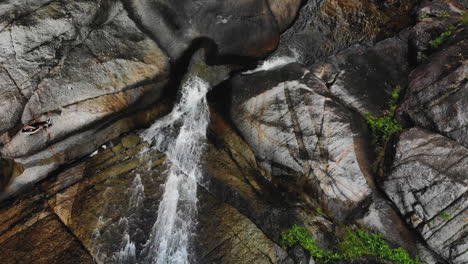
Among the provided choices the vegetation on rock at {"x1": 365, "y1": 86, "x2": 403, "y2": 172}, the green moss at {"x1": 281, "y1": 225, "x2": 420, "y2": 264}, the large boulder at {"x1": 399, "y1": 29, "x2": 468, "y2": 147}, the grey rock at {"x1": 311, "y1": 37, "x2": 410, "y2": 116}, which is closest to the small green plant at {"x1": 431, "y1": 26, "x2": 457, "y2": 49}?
the large boulder at {"x1": 399, "y1": 29, "x2": 468, "y2": 147}

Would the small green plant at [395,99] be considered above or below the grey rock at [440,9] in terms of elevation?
below

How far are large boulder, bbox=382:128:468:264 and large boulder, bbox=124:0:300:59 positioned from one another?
656 cm

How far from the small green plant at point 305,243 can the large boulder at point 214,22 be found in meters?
7.01

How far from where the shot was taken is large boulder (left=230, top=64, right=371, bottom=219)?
918 cm

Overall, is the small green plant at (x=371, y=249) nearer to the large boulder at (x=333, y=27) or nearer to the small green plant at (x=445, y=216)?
the small green plant at (x=445, y=216)

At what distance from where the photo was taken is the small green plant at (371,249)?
8.09 m

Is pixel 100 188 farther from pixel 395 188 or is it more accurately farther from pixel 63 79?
pixel 395 188

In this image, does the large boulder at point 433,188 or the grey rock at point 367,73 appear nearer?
the large boulder at point 433,188

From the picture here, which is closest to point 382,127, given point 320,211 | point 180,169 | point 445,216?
point 445,216

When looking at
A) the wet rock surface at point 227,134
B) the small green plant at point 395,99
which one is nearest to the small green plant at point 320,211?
the wet rock surface at point 227,134

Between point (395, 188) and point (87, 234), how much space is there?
8.19 meters

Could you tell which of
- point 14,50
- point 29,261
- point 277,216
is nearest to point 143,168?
point 29,261

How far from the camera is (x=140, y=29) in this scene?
38.4ft

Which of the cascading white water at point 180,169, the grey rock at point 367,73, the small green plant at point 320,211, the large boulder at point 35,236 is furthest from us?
the grey rock at point 367,73
